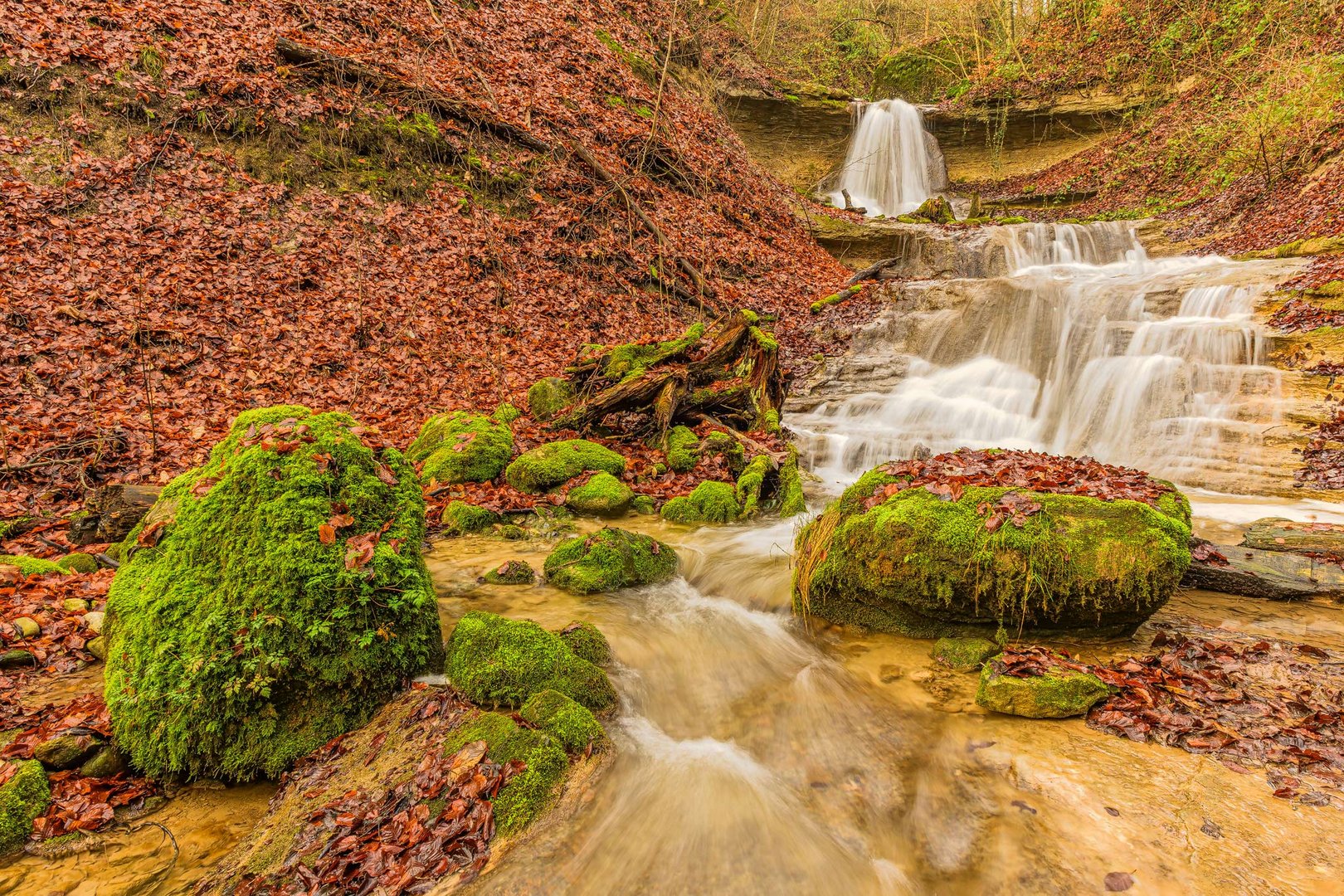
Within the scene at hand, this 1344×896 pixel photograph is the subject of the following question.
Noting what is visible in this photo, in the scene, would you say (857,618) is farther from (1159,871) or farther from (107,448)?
(107,448)

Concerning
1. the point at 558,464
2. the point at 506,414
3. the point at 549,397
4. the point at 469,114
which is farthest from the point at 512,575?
the point at 469,114

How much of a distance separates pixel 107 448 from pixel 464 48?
38.7 feet

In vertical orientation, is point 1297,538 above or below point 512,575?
above

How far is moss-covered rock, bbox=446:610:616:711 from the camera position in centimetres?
325

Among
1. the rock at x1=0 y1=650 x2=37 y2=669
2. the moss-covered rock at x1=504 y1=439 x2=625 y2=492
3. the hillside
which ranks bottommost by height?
the rock at x1=0 y1=650 x2=37 y2=669

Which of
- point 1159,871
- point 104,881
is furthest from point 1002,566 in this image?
point 104,881

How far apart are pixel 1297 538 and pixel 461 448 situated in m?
8.26

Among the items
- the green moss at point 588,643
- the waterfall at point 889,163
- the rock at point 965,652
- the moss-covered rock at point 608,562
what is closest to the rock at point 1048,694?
the rock at point 965,652

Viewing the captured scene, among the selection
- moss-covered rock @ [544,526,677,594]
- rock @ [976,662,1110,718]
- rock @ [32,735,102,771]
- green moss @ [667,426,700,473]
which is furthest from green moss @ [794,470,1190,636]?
rock @ [32,735,102,771]

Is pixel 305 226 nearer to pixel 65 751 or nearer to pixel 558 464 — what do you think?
pixel 558 464

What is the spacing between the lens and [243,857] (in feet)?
8.00

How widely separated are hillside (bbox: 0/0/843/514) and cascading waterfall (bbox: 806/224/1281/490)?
332 centimetres

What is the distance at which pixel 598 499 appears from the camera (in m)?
6.82

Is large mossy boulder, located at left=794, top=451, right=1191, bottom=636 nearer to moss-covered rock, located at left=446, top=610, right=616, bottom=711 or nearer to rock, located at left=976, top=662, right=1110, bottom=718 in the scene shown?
rock, located at left=976, top=662, right=1110, bottom=718
